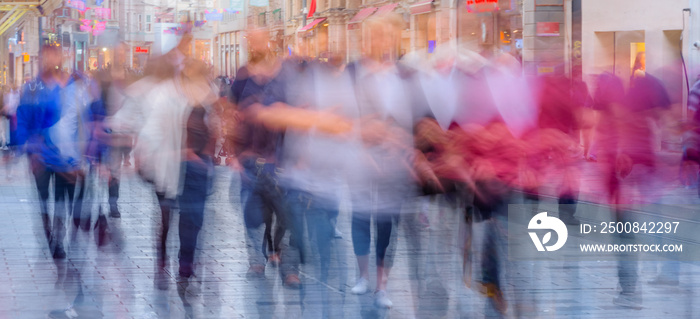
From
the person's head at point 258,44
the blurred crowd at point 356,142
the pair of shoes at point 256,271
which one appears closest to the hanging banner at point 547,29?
the blurred crowd at point 356,142

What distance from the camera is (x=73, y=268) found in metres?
8.77

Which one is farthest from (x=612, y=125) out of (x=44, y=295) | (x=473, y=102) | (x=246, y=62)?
(x=44, y=295)

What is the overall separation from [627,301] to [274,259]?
302 cm

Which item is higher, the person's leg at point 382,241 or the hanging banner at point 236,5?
the hanging banner at point 236,5

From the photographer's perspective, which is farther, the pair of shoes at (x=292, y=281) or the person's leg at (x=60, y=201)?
the person's leg at (x=60, y=201)

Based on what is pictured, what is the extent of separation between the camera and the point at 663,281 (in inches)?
332

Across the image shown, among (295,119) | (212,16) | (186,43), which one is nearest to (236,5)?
(212,16)

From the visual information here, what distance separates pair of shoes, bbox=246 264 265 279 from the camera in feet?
28.3

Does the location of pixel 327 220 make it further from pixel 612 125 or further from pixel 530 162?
pixel 612 125

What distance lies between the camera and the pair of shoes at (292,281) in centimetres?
807

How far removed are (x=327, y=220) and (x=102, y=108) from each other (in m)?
6.06

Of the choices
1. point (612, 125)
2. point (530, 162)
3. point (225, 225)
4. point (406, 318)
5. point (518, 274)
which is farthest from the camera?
point (225, 225)

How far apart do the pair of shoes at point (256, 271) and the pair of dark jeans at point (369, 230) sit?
1.51 m

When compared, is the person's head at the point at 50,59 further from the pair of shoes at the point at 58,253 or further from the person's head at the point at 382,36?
the person's head at the point at 382,36
